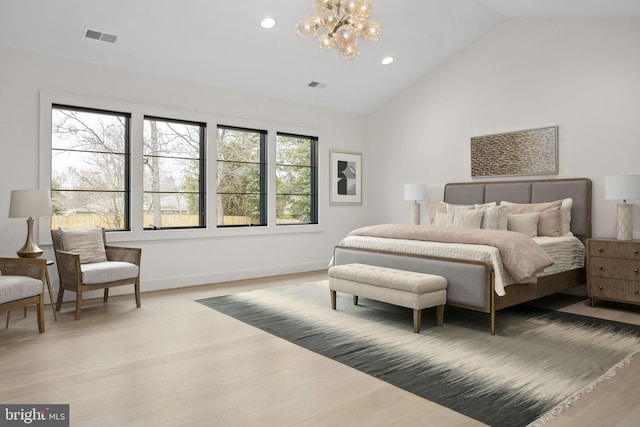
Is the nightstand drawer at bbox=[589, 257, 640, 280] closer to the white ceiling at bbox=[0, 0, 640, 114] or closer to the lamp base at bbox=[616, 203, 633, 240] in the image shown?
the lamp base at bbox=[616, 203, 633, 240]

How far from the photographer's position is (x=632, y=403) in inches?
87.3

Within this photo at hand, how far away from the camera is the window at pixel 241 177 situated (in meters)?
5.73

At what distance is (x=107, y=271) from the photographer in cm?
399

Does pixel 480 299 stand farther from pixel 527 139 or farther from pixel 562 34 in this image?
pixel 562 34

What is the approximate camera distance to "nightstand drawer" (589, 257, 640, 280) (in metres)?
3.98

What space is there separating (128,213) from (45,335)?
6.00 ft

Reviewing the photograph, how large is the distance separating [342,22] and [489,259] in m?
2.23

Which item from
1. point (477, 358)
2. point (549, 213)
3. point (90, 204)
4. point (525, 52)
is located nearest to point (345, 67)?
point (525, 52)

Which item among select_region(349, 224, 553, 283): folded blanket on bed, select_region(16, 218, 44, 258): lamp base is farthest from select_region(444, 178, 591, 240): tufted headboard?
select_region(16, 218, 44, 258): lamp base

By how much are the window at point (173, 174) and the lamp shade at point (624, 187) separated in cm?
447

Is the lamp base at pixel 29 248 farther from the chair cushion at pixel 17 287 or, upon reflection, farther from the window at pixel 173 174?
the window at pixel 173 174

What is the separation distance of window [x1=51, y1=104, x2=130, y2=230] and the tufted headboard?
4.17 meters

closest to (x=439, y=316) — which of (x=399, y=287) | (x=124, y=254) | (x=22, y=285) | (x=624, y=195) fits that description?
(x=399, y=287)

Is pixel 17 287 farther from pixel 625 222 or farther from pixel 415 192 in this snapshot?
pixel 625 222
